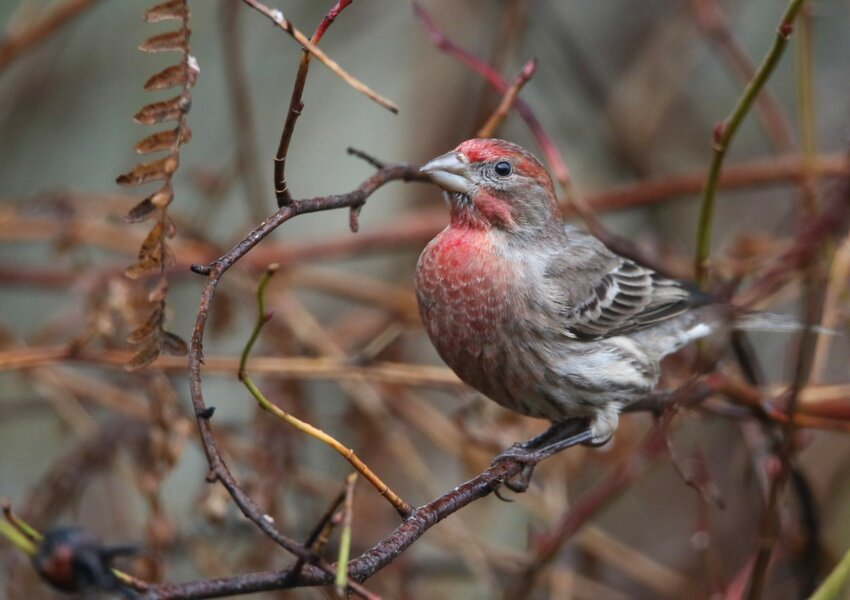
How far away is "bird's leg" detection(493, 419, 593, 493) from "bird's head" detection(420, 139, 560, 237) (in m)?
0.81

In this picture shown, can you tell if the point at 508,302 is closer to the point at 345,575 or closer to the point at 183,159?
the point at 345,575

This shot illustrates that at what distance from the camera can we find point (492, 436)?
4.86m

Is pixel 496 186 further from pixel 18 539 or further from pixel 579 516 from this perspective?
pixel 18 539

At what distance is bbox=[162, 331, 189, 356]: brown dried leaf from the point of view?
8.74 feet

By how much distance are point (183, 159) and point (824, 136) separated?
4715mm

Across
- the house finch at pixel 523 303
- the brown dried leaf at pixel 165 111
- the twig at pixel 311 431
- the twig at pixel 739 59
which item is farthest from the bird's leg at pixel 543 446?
the twig at pixel 739 59

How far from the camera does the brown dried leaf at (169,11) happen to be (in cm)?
268

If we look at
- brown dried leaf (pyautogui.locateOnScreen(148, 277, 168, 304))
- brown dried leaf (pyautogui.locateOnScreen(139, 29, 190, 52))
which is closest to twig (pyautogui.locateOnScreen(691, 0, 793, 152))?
brown dried leaf (pyautogui.locateOnScreen(139, 29, 190, 52))

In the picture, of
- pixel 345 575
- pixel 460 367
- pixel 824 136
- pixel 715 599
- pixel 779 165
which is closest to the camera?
pixel 345 575

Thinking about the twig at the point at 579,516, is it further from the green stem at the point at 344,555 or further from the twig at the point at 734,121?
the green stem at the point at 344,555

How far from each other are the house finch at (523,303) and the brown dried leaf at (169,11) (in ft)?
4.04

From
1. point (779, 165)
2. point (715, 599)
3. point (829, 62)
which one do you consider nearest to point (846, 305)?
point (779, 165)

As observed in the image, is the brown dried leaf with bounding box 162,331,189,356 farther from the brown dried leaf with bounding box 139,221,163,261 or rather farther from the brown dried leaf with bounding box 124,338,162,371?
the brown dried leaf with bounding box 139,221,163,261

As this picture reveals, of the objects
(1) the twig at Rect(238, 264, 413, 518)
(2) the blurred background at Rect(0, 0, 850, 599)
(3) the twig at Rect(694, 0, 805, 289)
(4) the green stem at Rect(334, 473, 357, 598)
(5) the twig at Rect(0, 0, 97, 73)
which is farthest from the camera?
(5) the twig at Rect(0, 0, 97, 73)
